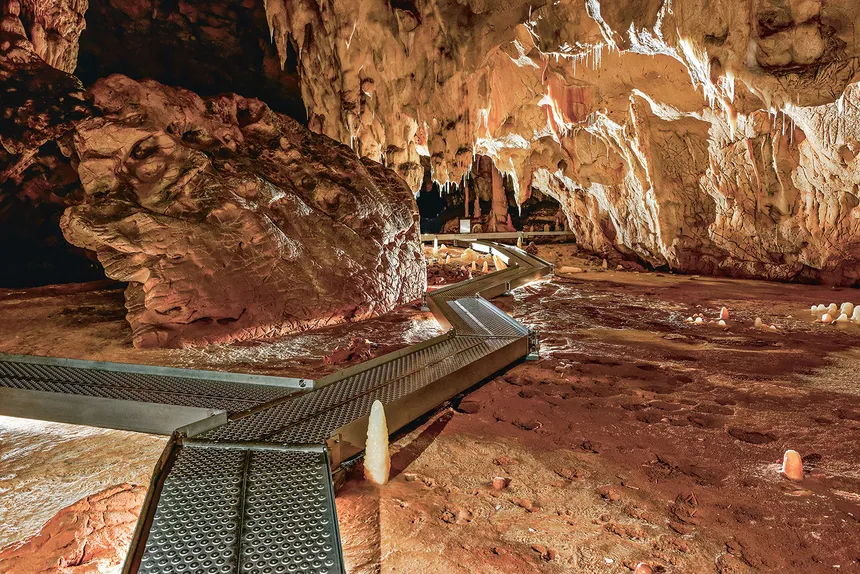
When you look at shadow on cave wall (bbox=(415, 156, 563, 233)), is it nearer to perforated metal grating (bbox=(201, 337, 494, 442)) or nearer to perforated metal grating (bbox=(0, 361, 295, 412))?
perforated metal grating (bbox=(201, 337, 494, 442))

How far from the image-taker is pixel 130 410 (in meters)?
3.47

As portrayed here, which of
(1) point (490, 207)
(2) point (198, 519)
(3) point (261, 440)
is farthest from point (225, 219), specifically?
(1) point (490, 207)

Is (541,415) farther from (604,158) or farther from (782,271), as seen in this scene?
(604,158)

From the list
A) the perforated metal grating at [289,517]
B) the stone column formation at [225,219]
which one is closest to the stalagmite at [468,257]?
the stone column formation at [225,219]

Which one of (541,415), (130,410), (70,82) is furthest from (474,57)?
(70,82)

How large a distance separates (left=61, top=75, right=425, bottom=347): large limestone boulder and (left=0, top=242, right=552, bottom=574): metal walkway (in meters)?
2.33

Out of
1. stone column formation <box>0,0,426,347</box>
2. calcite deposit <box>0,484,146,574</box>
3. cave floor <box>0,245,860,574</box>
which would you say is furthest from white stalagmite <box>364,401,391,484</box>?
stone column formation <box>0,0,426,347</box>

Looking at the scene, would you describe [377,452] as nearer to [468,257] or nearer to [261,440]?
[261,440]

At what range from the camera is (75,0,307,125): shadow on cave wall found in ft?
56.3

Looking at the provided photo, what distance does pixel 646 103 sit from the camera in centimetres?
1109

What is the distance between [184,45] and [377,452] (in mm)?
20024

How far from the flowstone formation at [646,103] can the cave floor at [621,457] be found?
12.6 feet

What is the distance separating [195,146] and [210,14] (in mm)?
13344

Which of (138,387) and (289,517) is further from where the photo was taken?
(138,387)
